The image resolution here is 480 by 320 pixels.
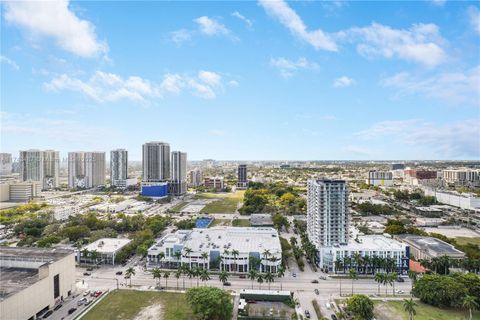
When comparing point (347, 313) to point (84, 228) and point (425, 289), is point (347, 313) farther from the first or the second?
point (84, 228)

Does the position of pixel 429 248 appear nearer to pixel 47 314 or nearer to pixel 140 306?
pixel 140 306

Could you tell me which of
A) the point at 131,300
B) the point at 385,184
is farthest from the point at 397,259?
the point at 385,184

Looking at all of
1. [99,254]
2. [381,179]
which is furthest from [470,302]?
[381,179]

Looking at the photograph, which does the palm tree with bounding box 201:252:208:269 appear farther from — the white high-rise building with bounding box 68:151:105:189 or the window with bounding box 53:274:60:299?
the white high-rise building with bounding box 68:151:105:189

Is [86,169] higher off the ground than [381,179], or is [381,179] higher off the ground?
[86,169]

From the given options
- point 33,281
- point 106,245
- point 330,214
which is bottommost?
point 106,245

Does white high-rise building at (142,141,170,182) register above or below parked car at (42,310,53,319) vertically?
above

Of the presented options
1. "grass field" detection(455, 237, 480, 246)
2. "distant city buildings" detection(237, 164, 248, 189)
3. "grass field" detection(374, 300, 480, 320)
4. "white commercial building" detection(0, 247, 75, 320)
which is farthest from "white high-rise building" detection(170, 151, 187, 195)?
"grass field" detection(374, 300, 480, 320)

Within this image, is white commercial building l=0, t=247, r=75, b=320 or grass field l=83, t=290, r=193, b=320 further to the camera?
grass field l=83, t=290, r=193, b=320
